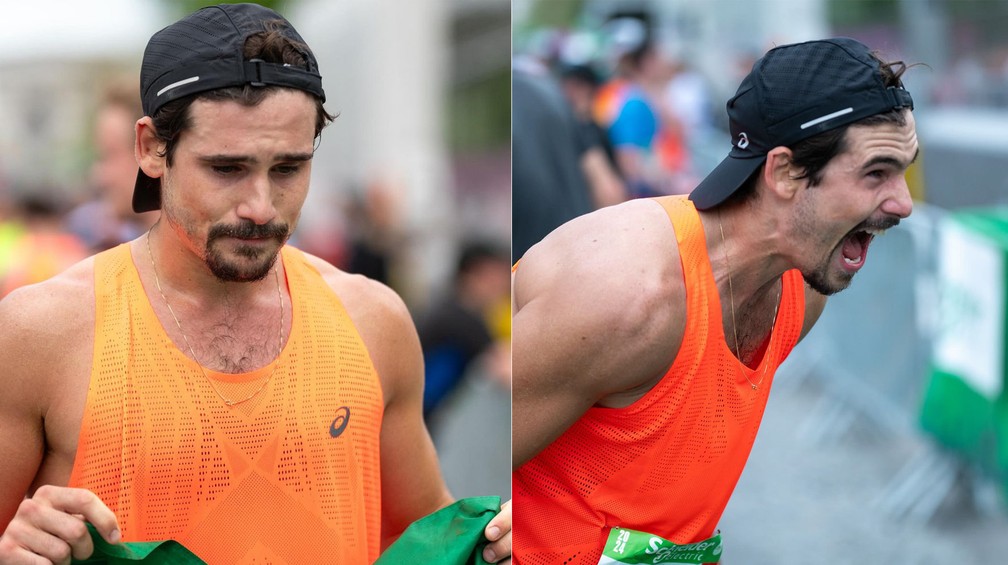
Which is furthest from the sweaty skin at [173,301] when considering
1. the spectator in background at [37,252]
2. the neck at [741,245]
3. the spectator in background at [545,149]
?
the spectator in background at [545,149]

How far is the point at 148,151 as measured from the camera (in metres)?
2.15

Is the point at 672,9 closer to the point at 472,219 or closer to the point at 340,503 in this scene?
the point at 472,219

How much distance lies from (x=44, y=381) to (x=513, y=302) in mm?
867

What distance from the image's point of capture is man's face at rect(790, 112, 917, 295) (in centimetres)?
229

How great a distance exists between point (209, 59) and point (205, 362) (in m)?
0.53

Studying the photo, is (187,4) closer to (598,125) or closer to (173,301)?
(173,301)

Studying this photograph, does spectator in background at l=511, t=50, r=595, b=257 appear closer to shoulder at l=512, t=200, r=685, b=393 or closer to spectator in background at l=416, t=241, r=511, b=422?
spectator in background at l=416, t=241, r=511, b=422

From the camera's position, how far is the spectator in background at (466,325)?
474 centimetres

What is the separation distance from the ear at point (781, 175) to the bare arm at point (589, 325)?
0.22 meters

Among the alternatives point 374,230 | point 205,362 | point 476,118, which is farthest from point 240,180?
point 476,118

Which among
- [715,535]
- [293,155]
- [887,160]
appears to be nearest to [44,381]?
[293,155]

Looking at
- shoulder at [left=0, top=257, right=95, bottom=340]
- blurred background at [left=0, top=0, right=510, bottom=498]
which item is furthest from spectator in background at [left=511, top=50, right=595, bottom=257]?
shoulder at [left=0, top=257, right=95, bottom=340]

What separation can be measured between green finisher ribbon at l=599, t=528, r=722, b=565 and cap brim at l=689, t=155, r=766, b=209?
662 millimetres

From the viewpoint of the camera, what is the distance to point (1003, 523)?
20.7ft
